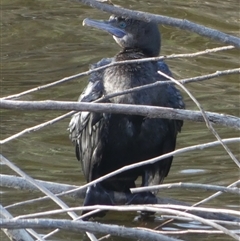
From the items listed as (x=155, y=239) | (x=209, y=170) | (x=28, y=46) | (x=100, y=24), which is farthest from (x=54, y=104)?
(x=28, y=46)

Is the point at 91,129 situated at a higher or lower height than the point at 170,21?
lower

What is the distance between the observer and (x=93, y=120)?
4.57m

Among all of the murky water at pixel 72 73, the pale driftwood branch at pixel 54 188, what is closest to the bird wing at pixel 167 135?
the pale driftwood branch at pixel 54 188

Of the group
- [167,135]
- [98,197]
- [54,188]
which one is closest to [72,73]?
[167,135]

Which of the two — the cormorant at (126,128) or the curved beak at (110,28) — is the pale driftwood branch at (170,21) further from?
the curved beak at (110,28)

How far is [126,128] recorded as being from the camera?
459 centimetres

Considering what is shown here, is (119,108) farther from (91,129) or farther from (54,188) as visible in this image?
(91,129)

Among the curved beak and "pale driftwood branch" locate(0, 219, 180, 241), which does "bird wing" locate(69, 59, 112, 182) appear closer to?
the curved beak

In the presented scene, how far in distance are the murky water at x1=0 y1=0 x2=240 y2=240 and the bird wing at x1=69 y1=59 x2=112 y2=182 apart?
16.4 inches

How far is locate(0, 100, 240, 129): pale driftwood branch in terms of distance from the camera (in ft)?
7.29

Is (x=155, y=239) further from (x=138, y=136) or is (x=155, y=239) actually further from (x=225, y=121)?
(x=138, y=136)

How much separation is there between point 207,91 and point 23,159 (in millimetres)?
2099

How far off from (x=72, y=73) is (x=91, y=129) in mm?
3226

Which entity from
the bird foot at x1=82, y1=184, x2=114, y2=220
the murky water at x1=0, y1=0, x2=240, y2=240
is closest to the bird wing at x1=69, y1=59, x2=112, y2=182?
the bird foot at x1=82, y1=184, x2=114, y2=220
